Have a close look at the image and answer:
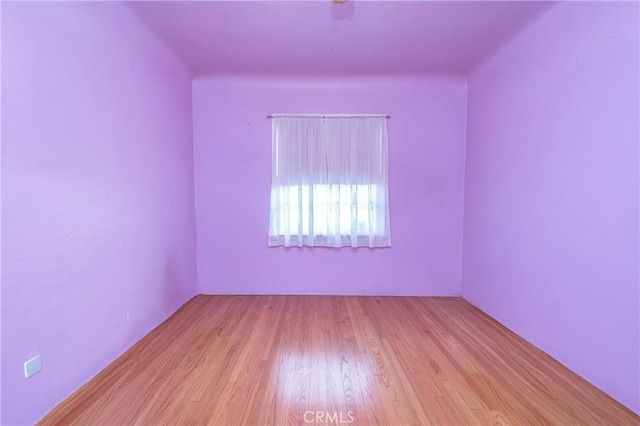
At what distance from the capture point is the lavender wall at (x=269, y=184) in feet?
10.2

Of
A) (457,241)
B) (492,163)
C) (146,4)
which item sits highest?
(146,4)

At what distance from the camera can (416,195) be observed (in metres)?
3.15

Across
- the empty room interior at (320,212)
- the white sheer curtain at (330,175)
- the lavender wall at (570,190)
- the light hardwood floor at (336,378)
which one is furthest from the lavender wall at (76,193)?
the lavender wall at (570,190)

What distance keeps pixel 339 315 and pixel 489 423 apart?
4.78 ft

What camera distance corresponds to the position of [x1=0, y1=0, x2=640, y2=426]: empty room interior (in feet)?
4.62

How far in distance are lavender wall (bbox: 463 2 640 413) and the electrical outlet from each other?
3.11 m

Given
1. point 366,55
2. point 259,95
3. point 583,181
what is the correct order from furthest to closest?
1. point 259,95
2. point 366,55
3. point 583,181

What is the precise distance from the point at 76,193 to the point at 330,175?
2.21m

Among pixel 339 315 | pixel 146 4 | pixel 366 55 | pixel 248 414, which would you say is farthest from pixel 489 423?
pixel 146 4

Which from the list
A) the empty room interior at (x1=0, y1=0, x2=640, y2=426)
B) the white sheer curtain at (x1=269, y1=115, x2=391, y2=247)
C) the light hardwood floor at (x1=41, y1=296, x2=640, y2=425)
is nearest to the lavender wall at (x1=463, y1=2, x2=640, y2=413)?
the empty room interior at (x1=0, y1=0, x2=640, y2=426)

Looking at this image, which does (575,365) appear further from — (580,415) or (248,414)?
(248,414)

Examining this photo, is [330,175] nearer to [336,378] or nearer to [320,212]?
[320,212]

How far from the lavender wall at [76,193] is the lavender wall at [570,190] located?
123 inches

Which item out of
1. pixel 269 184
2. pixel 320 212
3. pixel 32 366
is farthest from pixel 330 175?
pixel 32 366
